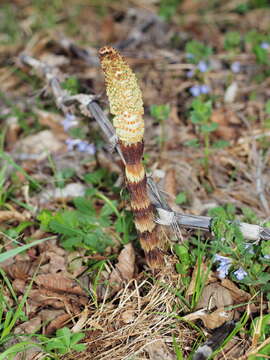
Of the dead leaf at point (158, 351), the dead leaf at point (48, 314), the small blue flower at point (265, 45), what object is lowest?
the dead leaf at point (158, 351)

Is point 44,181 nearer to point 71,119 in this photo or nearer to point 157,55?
point 71,119

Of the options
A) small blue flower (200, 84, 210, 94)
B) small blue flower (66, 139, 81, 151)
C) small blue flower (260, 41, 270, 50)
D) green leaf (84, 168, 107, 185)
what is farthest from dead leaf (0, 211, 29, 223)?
small blue flower (260, 41, 270, 50)

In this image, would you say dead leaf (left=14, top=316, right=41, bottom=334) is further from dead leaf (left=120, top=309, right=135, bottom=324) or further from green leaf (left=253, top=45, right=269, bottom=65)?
green leaf (left=253, top=45, right=269, bottom=65)

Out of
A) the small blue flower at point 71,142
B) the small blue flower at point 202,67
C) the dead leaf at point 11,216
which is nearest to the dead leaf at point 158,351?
the dead leaf at point 11,216

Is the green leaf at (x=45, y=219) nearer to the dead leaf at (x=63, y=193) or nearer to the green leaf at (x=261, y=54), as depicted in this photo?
the dead leaf at (x=63, y=193)

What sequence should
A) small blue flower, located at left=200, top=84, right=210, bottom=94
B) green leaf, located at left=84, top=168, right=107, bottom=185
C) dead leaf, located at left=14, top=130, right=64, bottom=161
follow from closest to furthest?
green leaf, located at left=84, top=168, right=107, bottom=185, dead leaf, located at left=14, top=130, right=64, bottom=161, small blue flower, located at left=200, top=84, right=210, bottom=94

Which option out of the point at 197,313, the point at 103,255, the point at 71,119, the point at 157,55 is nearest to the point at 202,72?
the point at 157,55

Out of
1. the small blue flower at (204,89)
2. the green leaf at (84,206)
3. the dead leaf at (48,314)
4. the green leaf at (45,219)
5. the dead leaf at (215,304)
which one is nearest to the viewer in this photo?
the dead leaf at (215,304)
